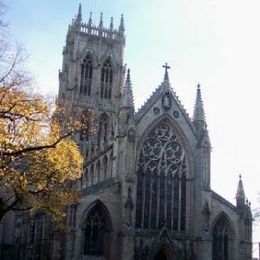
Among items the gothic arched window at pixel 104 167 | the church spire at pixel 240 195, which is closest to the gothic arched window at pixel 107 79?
the gothic arched window at pixel 104 167

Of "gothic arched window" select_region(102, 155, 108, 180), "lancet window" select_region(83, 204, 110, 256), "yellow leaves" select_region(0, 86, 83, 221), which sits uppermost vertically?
"gothic arched window" select_region(102, 155, 108, 180)

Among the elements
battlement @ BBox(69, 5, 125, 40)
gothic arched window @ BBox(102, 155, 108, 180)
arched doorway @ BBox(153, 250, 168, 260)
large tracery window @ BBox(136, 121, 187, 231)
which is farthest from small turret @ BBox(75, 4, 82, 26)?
arched doorway @ BBox(153, 250, 168, 260)

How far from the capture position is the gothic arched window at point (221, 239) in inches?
1873

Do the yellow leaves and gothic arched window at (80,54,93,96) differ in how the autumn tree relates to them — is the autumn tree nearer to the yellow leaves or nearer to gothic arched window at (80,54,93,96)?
the yellow leaves

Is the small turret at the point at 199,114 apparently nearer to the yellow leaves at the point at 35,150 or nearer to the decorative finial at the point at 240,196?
the decorative finial at the point at 240,196

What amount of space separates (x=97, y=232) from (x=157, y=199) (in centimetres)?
615

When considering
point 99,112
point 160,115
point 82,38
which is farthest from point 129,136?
point 82,38

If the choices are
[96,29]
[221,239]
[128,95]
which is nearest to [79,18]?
[96,29]

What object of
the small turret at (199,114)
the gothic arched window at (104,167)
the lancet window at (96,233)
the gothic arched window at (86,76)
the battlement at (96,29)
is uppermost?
the battlement at (96,29)

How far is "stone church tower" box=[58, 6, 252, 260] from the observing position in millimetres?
43469

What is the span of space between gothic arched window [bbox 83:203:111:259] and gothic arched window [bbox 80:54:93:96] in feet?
117

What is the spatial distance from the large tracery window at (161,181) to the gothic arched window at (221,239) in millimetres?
3387

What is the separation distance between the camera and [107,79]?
80.1 m

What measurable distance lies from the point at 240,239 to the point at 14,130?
2974 cm
